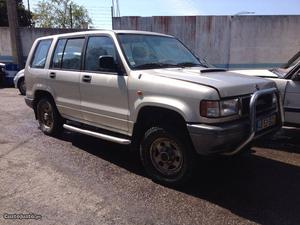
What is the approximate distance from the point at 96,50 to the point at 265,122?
2.61 metres

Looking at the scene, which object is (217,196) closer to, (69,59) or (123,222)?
(123,222)

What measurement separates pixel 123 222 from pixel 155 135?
1.24 meters

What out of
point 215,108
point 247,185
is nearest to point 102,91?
point 215,108

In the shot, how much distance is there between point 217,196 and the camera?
428cm

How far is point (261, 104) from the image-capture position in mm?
4496

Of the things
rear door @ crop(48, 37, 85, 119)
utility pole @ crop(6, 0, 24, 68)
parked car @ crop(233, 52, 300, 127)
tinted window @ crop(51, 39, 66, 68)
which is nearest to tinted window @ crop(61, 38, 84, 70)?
rear door @ crop(48, 37, 85, 119)

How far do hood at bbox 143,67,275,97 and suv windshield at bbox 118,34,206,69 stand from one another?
26 centimetres

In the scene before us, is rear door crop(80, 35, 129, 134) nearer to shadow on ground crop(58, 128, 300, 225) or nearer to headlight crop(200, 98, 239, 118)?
shadow on ground crop(58, 128, 300, 225)

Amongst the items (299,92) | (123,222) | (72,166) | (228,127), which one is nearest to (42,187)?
(72,166)

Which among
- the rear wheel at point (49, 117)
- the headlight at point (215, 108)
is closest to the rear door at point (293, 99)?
the headlight at point (215, 108)

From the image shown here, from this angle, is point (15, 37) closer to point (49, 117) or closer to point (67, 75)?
point (49, 117)

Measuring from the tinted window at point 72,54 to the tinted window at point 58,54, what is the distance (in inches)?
5.3

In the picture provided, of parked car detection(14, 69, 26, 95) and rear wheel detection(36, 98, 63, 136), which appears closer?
rear wheel detection(36, 98, 63, 136)

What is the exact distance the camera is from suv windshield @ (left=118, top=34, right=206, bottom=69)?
197 inches
